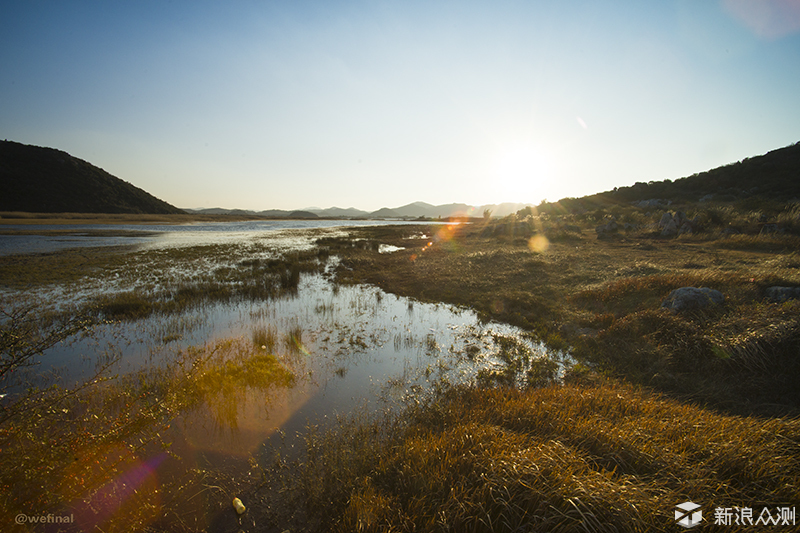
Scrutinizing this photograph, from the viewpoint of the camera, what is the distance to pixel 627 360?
8.86 meters

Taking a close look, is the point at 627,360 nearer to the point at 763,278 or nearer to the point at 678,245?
the point at 763,278

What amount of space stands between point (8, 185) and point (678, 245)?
20636 centimetres

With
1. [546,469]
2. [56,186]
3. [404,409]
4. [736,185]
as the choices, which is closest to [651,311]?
[404,409]

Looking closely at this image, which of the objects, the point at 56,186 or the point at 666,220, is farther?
the point at 56,186

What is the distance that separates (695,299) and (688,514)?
984 centimetres

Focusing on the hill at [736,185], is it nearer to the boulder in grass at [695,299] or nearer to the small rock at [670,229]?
the small rock at [670,229]

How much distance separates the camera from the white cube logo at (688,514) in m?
2.93

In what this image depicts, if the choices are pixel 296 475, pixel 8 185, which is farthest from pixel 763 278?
pixel 8 185

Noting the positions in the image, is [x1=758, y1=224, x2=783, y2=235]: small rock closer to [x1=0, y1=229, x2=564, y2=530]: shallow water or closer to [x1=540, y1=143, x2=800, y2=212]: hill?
[x1=540, y1=143, x2=800, y2=212]: hill

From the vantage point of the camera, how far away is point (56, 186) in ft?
421

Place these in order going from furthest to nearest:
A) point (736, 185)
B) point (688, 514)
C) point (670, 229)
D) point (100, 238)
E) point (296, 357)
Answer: point (100, 238)
point (736, 185)
point (670, 229)
point (296, 357)
point (688, 514)

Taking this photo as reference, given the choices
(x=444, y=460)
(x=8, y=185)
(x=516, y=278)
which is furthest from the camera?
(x=8, y=185)

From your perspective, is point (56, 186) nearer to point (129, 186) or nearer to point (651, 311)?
point (129, 186)

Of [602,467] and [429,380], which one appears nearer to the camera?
[602,467]
